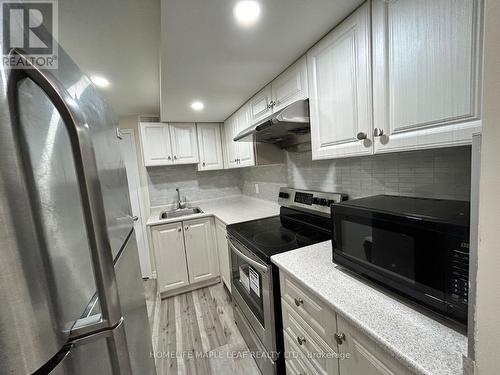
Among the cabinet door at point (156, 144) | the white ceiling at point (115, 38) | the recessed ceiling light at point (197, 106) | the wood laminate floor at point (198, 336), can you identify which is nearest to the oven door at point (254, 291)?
the wood laminate floor at point (198, 336)

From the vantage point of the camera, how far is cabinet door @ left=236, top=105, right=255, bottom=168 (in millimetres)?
2125

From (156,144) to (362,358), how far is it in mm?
2788

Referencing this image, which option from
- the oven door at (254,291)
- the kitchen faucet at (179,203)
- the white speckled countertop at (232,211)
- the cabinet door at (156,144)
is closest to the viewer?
the oven door at (254,291)

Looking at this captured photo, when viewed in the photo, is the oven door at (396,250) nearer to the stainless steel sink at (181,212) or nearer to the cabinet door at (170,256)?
the cabinet door at (170,256)

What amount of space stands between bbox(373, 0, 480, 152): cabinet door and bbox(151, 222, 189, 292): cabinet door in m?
2.20

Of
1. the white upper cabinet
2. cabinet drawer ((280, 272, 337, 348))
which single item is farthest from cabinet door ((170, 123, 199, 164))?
cabinet drawer ((280, 272, 337, 348))

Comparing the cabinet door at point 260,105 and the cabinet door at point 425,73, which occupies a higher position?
the cabinet door at point 260,105

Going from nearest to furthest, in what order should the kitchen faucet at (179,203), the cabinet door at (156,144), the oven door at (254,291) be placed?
the oven door at (254,291), the cabinet door at (156,144), the kitchen faucet at (179,203)

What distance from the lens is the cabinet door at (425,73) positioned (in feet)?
2.07

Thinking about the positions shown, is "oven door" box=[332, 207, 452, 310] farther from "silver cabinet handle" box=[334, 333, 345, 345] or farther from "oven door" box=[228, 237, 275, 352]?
"oven door" box=[228, 237, 275, 352]

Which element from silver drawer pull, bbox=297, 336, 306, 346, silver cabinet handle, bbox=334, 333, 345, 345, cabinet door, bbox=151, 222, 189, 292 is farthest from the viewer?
cabinet door, bbox=151, 222, 189, 292

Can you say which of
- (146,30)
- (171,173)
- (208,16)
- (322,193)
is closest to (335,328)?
(322,193)

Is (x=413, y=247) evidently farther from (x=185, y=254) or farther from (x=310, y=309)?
(x=185, y=254)

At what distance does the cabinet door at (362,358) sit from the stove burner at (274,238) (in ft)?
2.08
